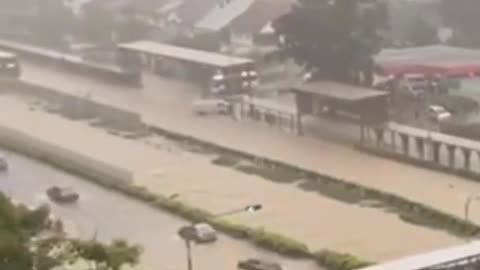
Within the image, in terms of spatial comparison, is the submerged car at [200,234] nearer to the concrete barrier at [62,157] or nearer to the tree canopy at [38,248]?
the concrete barrier at [62,157]

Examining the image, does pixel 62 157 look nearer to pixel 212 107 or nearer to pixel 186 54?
pixel 212 107

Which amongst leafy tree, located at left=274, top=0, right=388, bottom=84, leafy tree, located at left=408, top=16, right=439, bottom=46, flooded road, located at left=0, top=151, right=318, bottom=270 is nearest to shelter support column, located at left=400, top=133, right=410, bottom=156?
leafy tree, located at left=274, top=0, right=388, bottom=84

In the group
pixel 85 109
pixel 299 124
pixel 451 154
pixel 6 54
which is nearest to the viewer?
pixel 451 154

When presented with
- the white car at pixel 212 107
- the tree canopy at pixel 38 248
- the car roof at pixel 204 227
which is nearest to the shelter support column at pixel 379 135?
the white car at pixel 212 107

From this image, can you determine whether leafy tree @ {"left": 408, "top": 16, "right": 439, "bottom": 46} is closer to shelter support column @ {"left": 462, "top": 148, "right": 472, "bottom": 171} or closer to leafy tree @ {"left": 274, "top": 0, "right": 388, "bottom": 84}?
leafy tree @ {"left": 274, "top": 0, "right": 388, "bottom": 84}

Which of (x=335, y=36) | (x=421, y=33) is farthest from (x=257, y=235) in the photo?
(x=421, y=33)

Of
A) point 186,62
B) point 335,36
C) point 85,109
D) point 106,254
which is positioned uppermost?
point 106,254
